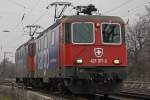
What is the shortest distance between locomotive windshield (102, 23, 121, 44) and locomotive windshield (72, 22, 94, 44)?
1.64 feet

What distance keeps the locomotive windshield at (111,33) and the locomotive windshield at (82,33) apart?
0.50 metres

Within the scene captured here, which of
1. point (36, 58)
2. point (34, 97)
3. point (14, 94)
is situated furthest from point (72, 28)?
point (36, 58)

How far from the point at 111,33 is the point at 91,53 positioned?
4.03ft

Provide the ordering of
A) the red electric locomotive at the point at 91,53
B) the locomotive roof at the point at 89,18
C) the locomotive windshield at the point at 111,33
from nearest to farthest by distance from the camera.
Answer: the red electric locomotive at the point at 91,53 → the locomotive roof at the point at 89,18 → the locomotive windshield at the point at 111,33


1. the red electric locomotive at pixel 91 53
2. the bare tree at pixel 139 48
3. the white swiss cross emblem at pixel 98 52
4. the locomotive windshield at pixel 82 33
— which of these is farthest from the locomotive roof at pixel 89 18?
the bare tree at pixel 139 48

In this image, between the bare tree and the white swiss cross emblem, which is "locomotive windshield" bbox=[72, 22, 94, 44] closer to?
the white swiss cross emblem

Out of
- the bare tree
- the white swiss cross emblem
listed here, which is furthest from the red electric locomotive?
the bare tree

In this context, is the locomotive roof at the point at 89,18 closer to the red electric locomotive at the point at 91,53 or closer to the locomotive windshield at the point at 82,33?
the red electric locomotive at the point at 91,53

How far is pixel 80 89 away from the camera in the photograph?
60.8 ft

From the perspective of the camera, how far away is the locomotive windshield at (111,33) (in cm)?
1895

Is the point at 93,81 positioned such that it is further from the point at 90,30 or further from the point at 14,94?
the point at 14,94

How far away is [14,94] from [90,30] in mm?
6979

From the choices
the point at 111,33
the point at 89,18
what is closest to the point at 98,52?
the point at 111,33

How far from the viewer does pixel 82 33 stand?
18781 mm
